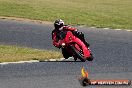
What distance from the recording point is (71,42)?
695 inches

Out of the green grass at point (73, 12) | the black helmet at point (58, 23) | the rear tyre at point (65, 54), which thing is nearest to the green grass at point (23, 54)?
the rear tyre at point (65, 54)

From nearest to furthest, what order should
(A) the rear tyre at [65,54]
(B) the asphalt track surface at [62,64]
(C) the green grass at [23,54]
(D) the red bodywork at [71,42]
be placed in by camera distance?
(D) the red bodywork at [71,42], (A) the rear tyre at [65,54], (B) the asphalt track surface at [62,64], (C) the green grass at [23,54]

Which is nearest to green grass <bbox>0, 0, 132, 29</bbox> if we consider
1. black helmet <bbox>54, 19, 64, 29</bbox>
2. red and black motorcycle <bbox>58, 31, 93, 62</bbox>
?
red and black motorcycle <bbox>58, 31, 93, 62</bbox>

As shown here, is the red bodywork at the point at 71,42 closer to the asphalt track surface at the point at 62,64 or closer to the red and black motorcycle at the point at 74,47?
the red and black motorcycle at the point at 74,47

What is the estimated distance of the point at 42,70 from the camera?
24.7 meters

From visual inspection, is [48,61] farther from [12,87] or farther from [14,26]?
[14,26]

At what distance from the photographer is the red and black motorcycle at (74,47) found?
17.4 meters

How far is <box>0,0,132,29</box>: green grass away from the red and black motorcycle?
24.1 m

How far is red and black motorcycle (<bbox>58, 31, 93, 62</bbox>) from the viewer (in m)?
17.4

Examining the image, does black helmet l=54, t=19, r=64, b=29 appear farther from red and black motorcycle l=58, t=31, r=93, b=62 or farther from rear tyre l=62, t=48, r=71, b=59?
rear tyre l=62, t=48, r=71, b=59

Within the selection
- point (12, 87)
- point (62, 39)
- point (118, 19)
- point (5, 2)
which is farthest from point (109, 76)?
point (5, 2)

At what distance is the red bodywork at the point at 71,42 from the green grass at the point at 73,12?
24.1m

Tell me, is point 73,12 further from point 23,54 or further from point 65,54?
point 65,54

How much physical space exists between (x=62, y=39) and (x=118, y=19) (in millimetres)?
29431
